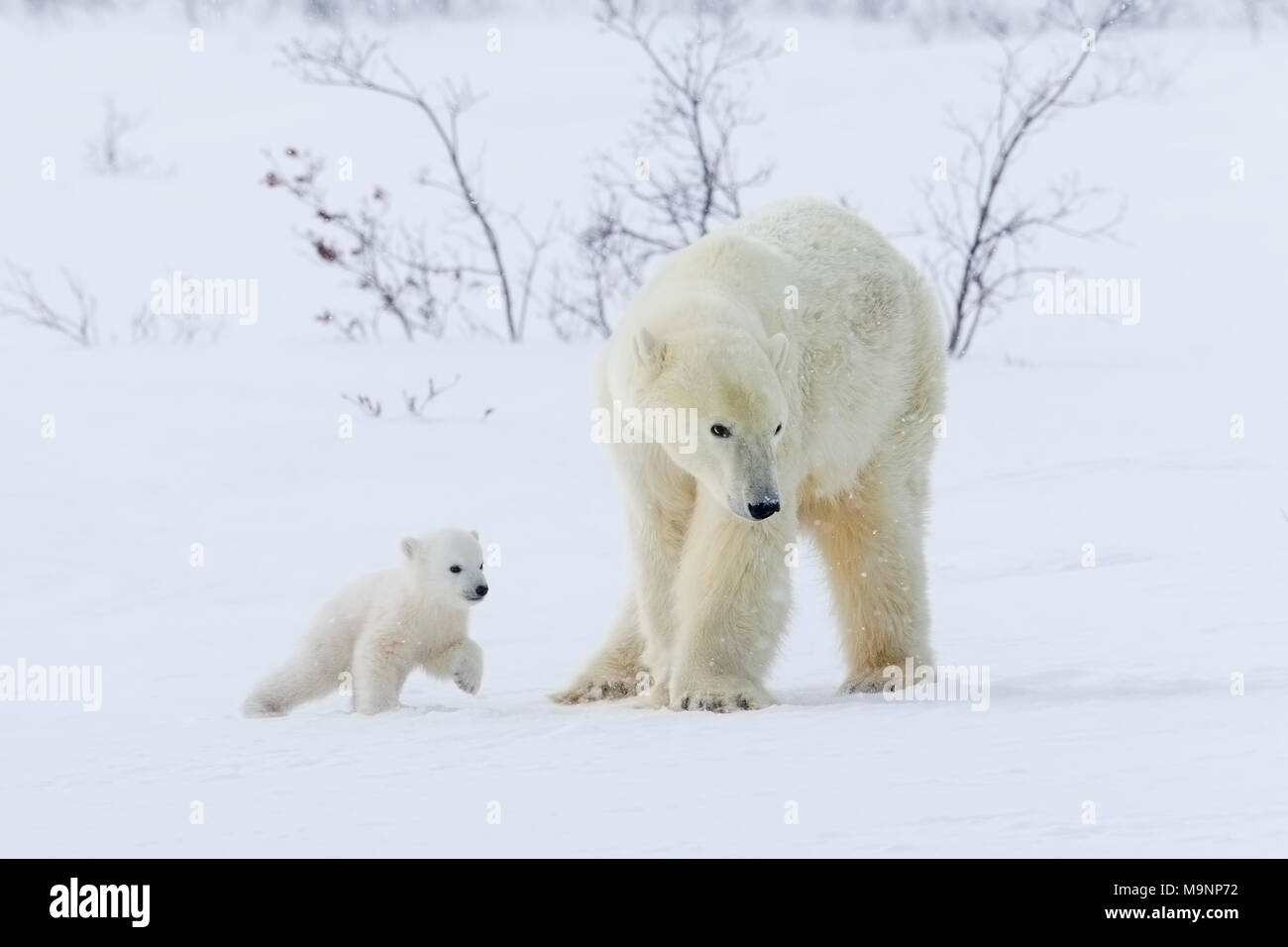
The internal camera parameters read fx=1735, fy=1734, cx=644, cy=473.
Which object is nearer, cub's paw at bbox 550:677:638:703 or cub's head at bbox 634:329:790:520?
cub's head at bbox 634:329:790:520

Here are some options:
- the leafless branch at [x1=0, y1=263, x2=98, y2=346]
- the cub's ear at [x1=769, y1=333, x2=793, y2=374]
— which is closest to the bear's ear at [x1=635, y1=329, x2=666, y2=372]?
the cub's ear at [x1=769, y1=333, x2=793, y2=374]

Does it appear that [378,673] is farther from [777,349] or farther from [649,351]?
[777,349]

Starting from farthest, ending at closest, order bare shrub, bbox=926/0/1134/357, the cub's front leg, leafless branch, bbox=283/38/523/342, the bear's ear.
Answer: leafless branch, bbox=283/38/523/342 → bare shrub, bbox=926/0/1134/357 → the cub's front leg → the bear's ear

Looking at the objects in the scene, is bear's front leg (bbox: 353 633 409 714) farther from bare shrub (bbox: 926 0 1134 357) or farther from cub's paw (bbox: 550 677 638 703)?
bare shrub (bbox: 926 0 1134 357)

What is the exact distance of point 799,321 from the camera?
4172 mm

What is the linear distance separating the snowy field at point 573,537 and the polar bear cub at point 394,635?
0.16 m

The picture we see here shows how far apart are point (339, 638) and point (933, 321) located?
1809 millimetres

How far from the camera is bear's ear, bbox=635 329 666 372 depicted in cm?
369

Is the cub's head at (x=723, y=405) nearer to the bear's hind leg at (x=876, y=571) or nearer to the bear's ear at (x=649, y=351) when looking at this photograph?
the bear's ear at (x=649, y=351)

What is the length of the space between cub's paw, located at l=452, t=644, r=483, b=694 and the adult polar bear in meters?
0.25

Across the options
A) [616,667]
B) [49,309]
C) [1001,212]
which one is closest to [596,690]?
[616,667]

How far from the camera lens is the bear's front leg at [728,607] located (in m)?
3.93

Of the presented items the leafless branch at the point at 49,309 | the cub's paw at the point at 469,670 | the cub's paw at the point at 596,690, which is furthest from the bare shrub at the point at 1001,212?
the cub's paw at the point at 469,670

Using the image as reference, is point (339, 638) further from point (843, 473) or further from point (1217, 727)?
point (1217, 727)
